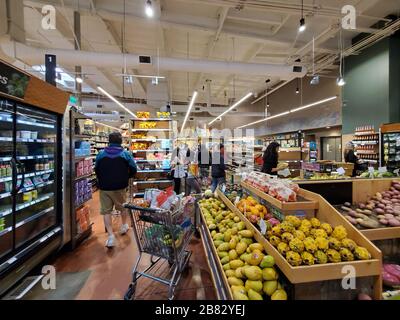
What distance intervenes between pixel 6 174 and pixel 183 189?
410 centimetres

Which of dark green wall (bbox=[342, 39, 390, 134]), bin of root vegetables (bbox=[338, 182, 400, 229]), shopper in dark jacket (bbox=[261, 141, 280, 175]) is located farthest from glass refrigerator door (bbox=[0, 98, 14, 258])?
dark green wall (bbox=[342, 39, 390, 134])

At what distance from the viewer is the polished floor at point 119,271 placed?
90.1 inches

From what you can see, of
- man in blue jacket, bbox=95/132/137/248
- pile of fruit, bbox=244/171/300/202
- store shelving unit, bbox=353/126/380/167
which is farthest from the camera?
store shelving unit, bbox=353/126/380/167

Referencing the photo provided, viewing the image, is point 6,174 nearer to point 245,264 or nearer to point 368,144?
point 245,264

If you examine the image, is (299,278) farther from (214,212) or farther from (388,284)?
(214,212)

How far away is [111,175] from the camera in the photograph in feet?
11.4

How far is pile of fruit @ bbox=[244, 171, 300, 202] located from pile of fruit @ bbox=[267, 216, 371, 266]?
0.81 ft

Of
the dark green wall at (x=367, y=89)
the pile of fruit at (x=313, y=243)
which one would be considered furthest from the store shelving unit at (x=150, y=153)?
the dark green wall at (x=367, y=89)

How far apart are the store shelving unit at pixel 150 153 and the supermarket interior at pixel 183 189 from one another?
0.15 ft

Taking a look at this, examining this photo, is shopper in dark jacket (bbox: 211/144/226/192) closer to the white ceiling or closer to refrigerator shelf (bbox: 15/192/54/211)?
the white ceiling

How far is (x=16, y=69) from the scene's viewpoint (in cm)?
220

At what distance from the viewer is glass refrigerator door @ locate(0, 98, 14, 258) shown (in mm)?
2375
